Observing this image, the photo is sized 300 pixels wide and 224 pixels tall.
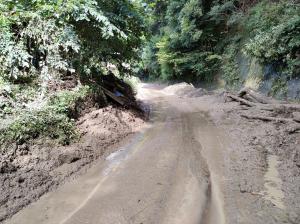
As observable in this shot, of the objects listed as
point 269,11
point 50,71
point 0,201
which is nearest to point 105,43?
point 50,71

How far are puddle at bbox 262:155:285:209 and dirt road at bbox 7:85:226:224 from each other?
76cm

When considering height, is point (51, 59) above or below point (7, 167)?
above

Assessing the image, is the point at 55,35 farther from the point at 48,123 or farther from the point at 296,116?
the point at 296,116

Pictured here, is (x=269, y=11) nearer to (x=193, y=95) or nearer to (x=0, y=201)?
(x=193, y=95)

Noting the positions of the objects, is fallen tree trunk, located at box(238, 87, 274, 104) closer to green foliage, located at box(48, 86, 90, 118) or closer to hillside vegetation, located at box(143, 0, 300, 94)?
hillside vegetation, located at box(143, 0, 300, 94)

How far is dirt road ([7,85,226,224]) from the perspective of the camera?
350cm

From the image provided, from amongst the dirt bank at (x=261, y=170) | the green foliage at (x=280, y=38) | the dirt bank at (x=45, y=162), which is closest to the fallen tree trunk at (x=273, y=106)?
the dirt bank at (x=261, y=170)

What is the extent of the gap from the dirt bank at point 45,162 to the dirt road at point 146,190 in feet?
0.78

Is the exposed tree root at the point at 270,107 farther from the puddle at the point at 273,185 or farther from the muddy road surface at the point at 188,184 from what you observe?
the puddle at the point at 273,185

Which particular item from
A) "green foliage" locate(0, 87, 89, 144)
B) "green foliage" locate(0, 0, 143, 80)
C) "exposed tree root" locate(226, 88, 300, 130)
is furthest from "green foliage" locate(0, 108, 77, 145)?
"exposed tree root" locate(226, 88, 300, 130)

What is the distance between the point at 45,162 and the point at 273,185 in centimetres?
414

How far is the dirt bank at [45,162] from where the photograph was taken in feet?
13.1

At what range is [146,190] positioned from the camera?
13.5 feet

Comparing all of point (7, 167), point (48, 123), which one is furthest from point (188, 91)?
point (7, 167)
